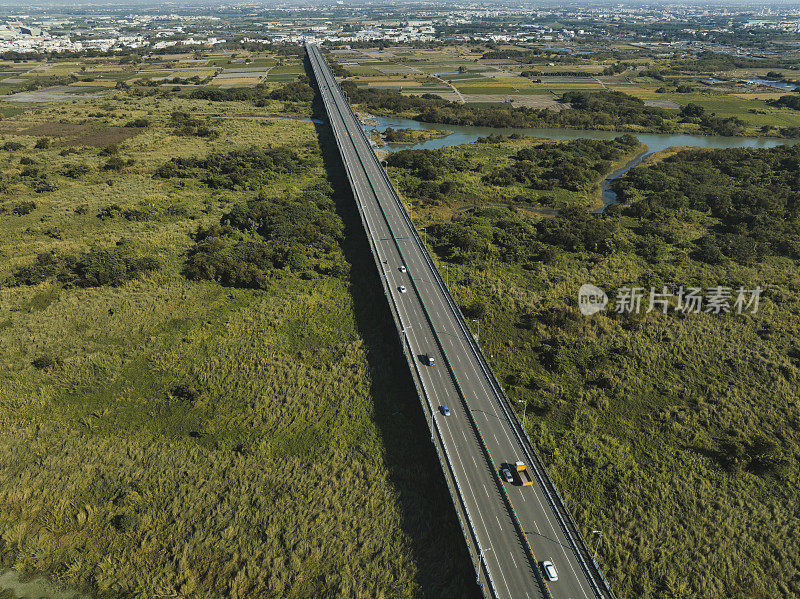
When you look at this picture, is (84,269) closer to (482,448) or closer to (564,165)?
(482,448)

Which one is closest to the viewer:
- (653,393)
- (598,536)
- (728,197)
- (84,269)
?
(598,536)

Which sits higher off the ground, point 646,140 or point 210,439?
point 646,140

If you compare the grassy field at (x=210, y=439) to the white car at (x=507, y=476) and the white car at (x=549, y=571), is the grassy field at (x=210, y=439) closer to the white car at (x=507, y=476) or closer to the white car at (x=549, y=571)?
the white car at (x=507, y=476)

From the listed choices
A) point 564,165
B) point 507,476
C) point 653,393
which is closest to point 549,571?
point 507,476

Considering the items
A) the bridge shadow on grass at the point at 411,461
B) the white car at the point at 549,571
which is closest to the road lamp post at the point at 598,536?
the white car at the point at 549,571

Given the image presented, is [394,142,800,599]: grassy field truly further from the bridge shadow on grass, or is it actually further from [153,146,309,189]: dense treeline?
[153,146,309,189]: dense treeline
